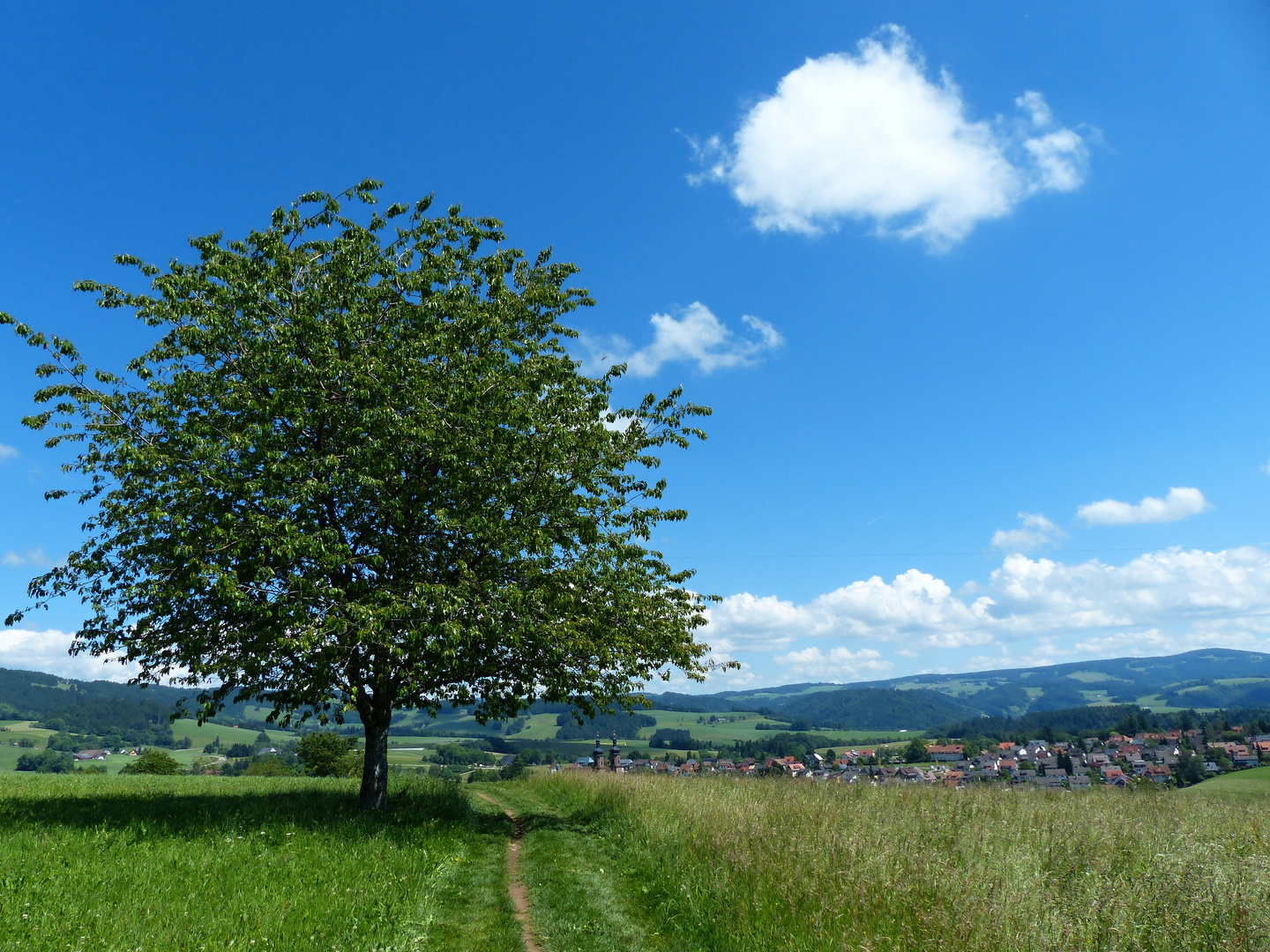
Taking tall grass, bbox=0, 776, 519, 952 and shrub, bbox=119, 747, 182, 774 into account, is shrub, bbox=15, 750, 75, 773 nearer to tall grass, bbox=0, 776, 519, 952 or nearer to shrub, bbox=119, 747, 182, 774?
shrub, bbox=119, 747, 182, 774

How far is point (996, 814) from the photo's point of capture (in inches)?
514

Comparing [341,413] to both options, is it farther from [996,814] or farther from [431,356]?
[996,814]

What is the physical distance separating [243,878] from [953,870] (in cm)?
993

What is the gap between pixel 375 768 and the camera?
1623cm

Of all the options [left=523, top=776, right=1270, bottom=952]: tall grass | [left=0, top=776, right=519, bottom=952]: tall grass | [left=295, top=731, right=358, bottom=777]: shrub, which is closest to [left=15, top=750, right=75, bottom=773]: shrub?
[left=295, top=731, right=358, bottom=777]: shrub

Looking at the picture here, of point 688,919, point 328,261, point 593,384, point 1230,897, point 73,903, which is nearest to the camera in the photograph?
point 1230,897

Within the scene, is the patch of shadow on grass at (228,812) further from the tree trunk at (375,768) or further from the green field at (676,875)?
the tree trunk at (375,768)

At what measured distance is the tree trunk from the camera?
52.1 feet

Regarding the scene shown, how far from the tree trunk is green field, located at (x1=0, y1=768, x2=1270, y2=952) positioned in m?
0.55

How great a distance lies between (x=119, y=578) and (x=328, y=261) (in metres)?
8.61

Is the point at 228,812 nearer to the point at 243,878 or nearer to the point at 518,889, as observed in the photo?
the point at 243,878

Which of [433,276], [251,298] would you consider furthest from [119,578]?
[433,276]

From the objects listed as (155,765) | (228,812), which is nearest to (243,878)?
(228,812)

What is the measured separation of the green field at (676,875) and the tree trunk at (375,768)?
55 centimetres
